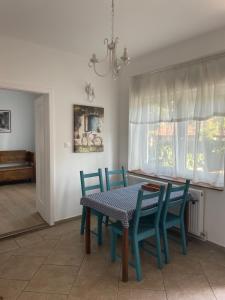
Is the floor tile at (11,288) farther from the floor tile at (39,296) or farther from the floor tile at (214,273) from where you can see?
the floor tile at (214,273)

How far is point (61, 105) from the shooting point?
342cm

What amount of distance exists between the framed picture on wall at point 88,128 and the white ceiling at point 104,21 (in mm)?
980

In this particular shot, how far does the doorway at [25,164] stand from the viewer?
3415 millimetres

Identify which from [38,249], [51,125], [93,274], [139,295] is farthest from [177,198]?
[51,125]

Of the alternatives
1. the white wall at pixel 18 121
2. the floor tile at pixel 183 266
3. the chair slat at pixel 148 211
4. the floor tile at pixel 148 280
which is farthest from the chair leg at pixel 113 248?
the white wall at pixel 18 121

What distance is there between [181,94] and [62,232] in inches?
102

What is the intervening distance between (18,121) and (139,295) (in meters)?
5.91

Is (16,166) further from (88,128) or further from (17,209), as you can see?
(88,128)

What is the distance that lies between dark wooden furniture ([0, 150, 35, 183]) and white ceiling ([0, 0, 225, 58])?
13.1 feet

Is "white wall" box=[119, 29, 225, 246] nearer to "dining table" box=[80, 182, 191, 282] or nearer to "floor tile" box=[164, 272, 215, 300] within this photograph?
"floor tile" box=[164, 272, 215, 300]

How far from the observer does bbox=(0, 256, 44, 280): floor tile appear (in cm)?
226

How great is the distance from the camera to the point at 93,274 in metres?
2.29

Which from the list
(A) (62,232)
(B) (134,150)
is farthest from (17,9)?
(A) (62,232)

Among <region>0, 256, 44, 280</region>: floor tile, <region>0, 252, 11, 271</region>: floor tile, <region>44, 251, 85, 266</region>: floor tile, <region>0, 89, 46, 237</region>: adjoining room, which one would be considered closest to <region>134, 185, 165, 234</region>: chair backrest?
<region>44, 251, 85, 266</region>: floor tile
